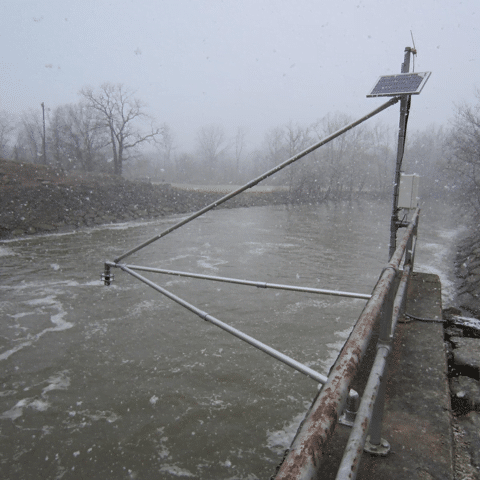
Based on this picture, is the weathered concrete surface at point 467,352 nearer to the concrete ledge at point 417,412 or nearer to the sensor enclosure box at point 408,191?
the concrete ledge at point 417,412

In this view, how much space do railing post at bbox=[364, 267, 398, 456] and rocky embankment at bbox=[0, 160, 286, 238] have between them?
60.7 feet

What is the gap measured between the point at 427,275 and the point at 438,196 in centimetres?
5457

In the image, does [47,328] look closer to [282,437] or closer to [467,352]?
[282,437]

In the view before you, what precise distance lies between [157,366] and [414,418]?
439 centimetres

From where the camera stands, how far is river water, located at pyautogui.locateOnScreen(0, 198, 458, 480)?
13.5ft

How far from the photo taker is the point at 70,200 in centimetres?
2273

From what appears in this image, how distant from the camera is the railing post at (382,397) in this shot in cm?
163

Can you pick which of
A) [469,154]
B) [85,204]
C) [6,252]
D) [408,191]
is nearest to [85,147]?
[85,204]

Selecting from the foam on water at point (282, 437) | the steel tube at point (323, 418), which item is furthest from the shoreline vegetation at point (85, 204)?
the steel tube at point (323, 418)

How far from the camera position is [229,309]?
820 centimetres

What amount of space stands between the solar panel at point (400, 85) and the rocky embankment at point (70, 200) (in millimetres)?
17360

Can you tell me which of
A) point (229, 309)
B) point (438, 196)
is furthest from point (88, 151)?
point (438, 196)

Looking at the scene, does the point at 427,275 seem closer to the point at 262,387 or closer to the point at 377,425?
the point at 262,387

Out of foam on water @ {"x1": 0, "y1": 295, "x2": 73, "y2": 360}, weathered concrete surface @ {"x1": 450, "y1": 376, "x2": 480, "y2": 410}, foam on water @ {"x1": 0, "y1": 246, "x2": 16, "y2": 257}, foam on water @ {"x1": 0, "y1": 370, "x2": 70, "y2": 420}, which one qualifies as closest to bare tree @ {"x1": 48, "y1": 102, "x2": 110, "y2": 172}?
foam on water @ {"x1": 0, "y1": 246, "x2": 16, "y2": 257}
